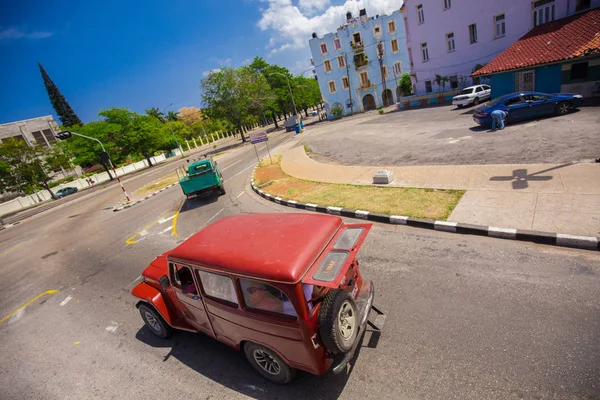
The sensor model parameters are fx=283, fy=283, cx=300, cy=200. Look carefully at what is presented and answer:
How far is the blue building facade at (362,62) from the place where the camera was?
4241 cm

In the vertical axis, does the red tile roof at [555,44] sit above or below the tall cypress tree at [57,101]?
below

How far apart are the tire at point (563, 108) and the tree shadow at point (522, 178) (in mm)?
7951

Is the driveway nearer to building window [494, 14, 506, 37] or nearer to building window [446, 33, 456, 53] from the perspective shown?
building window [494, 14, 506, 37]

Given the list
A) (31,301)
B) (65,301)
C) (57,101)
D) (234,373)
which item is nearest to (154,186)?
(31,301)

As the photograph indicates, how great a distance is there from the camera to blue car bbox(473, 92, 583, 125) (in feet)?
44.3

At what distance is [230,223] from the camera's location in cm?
456

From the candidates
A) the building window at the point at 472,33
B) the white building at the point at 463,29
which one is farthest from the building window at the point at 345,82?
the building window at the point at 472,33

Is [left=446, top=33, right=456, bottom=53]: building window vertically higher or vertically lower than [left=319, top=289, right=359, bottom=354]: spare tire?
higher

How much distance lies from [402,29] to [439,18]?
674 inches

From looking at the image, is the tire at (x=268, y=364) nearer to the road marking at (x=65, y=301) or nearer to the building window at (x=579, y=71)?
the road marking at (x=65, y=301)

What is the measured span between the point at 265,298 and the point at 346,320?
102 centimetres

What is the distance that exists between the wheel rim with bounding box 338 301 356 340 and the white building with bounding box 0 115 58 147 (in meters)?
60.3

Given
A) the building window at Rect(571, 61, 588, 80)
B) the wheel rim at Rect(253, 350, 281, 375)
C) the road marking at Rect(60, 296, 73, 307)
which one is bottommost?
the wheel rim at Rect(253, 350, 281, 375)

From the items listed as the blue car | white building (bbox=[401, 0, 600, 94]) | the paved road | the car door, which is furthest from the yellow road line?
white building (bbox=[401, 0, 600, 94])
